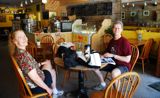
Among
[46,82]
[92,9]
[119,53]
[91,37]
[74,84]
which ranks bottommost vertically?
[74,84]

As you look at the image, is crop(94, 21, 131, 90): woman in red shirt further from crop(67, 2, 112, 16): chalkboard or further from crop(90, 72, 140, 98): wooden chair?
crop(67, 2, 112, 16): chalkboard

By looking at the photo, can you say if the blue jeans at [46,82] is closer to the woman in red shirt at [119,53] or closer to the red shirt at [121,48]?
the woman in red shirt at [119,53]

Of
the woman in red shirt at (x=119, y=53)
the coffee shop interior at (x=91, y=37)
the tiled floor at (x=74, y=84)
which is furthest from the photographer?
the coffee shop interior at (x=91, y=37)

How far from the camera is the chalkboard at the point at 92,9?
8.16 m

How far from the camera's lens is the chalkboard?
816 centimetres

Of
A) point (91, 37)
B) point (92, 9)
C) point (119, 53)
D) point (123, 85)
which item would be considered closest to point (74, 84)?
point (119, 53)

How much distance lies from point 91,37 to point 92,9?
3.74 metres

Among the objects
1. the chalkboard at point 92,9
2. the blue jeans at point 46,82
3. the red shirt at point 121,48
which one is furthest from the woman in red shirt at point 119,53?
the chalkboard at point 92,9

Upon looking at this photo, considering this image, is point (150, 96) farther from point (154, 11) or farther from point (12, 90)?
point (154, 11)

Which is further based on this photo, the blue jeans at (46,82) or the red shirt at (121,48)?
the red shirt at (121,48)

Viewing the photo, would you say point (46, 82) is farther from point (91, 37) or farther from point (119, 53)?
point (91, 37)

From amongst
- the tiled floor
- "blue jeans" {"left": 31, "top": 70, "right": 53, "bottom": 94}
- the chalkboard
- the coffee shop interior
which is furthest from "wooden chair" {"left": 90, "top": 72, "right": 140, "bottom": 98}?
the chalkboard

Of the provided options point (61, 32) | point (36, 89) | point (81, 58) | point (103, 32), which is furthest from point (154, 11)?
point (36, 89)

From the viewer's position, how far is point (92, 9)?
909cm
